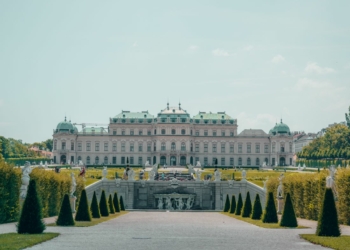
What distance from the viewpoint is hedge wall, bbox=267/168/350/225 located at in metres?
21.9

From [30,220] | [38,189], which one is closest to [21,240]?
[30,220]

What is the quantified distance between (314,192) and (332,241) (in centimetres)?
1156

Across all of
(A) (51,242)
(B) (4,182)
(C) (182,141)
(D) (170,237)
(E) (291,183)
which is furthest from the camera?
(C) (182,141)

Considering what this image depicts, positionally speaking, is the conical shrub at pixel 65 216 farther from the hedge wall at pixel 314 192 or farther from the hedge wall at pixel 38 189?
the hedge wall at pixel 314 192

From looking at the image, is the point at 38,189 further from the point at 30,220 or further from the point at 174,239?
the point at 174,239

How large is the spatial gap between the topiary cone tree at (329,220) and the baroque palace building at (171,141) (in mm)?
80266

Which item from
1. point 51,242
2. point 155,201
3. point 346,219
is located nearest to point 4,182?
point 51,242

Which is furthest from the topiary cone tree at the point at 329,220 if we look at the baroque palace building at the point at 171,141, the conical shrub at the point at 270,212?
the baroque palace building at the point at 171,141

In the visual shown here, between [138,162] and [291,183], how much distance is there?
230ft

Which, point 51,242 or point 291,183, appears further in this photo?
point 291,183

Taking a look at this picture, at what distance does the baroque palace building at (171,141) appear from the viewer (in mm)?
96438

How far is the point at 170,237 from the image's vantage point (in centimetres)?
1504

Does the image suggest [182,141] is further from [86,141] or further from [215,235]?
[215,235]

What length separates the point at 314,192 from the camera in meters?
25.3
